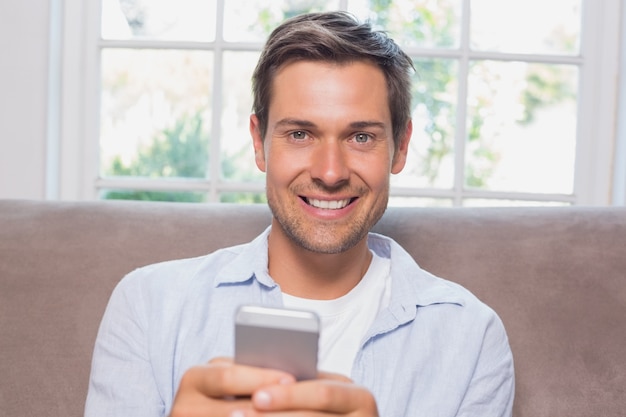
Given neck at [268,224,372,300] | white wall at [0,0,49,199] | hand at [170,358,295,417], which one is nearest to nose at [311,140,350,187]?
neck at [268,224,372,300]

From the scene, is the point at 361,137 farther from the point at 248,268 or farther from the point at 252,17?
the point at 252,17

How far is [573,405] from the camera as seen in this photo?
1.56 meters

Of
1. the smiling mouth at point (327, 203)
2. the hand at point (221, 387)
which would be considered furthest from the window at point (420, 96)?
the hand at point (221, 387)

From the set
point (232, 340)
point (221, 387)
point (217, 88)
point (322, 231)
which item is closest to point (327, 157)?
point (322, 231)

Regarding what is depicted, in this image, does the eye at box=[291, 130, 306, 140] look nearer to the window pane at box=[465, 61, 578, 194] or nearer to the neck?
the neck

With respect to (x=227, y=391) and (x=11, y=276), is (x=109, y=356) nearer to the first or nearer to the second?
(x=11, y=276)

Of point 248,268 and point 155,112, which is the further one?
point 155,112

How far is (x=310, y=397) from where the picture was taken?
0.85 metres

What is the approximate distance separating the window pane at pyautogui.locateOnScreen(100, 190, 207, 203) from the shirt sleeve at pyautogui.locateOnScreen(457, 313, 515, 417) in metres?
1.17

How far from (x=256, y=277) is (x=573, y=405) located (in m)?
0.61

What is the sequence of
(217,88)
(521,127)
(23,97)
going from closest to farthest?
(23,97), (217,88), (521,127)

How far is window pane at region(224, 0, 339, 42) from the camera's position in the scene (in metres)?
2.38

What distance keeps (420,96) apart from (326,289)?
1011 mm

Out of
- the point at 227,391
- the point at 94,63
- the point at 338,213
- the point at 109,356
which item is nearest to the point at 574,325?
the point at 338,213
